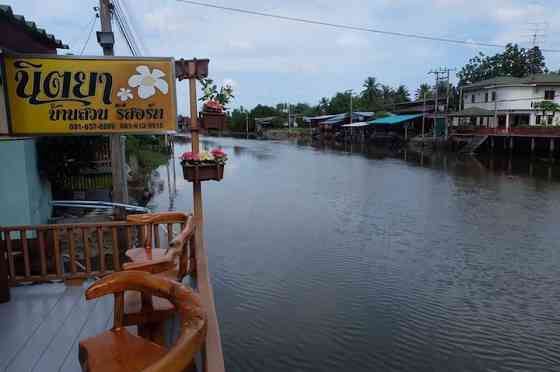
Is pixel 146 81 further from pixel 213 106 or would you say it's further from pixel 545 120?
pixel 545 120

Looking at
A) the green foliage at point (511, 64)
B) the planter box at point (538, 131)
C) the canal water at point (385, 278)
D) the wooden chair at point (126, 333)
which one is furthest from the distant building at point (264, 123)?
the wooden chair at point (126, 333)

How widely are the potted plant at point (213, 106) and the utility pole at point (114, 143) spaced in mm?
4500

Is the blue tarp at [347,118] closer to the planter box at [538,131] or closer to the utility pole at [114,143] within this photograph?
the planter box at [538,131]

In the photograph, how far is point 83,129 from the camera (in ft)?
15.7

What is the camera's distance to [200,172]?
185 inches

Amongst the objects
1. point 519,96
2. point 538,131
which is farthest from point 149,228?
point 519,96

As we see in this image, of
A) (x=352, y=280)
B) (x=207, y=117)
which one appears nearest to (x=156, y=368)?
(x=207, y=117)

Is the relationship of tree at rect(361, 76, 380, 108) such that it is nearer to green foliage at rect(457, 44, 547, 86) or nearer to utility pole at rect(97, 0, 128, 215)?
green foliage at rect(457, 44, 547, 86)

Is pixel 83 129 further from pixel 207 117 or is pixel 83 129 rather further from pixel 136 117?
pixel 207 117

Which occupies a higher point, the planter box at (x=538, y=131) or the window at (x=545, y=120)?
the window at (x=545, y=120)

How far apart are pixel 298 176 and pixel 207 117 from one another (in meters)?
21.2

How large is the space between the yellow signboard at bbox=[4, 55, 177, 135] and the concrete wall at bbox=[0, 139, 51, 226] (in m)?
2.94

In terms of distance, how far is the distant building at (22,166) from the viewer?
4.69 m

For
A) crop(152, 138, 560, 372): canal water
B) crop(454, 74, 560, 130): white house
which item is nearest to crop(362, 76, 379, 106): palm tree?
crop(454, 74, 560, 130): white house
